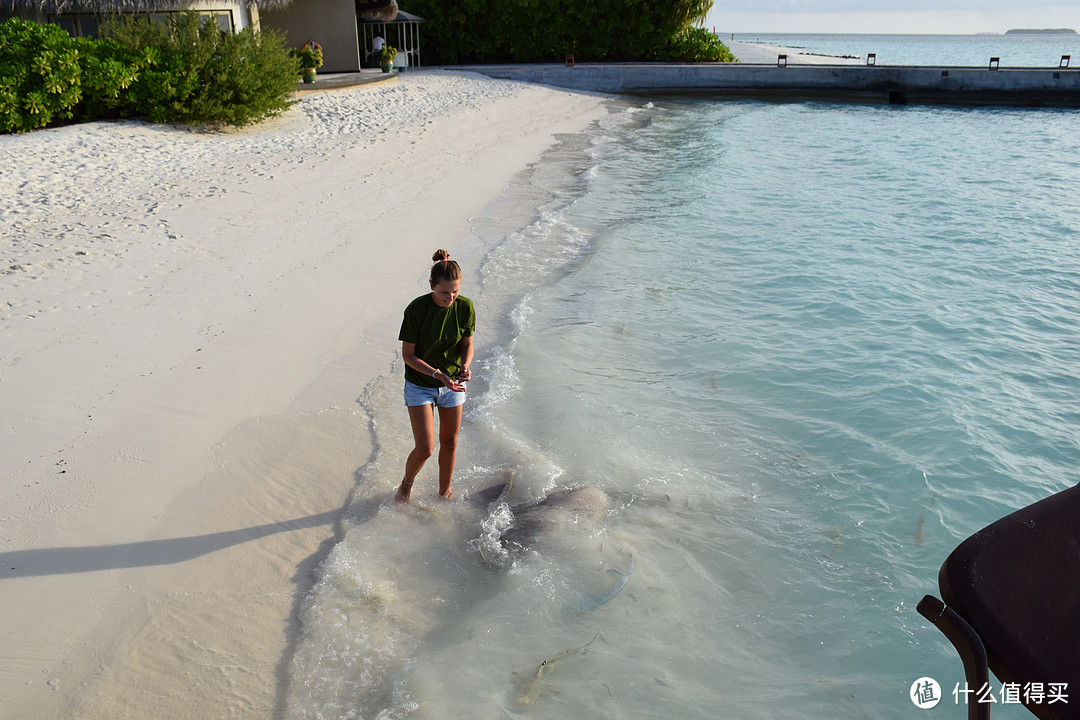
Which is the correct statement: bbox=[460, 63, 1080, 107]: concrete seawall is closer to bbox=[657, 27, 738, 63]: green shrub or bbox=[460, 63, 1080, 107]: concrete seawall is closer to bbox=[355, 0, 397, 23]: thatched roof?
bbox=[657, 27, 738, 63]: green shrub

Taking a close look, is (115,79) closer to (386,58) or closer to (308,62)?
(308,62)

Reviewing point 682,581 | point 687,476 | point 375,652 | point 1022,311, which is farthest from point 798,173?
point 375,652

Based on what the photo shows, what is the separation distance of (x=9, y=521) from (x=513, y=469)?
3.11 metres

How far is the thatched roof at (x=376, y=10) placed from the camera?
81.3 feet

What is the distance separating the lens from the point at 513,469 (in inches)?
209

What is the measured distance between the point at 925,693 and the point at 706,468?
7.04 ft

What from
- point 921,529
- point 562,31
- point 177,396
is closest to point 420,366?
point 177,396

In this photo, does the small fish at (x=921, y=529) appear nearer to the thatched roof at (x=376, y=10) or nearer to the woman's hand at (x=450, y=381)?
the woman's hand at (x=450, y=381)

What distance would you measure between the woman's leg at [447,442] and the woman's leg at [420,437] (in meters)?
0.07

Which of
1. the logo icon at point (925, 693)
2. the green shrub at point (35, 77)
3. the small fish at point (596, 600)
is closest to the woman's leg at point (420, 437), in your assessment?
the small fish at point (596, 600)

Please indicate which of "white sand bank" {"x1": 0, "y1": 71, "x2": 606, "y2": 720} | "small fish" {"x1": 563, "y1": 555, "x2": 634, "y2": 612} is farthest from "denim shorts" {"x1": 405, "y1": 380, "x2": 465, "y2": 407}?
"small fish" {"x1": 563, "y1": 555, "x2": 634, "y2": 612}

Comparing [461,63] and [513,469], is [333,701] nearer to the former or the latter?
[513,469]

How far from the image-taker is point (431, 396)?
14.1ft

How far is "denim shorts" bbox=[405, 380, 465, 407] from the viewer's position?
426cm
